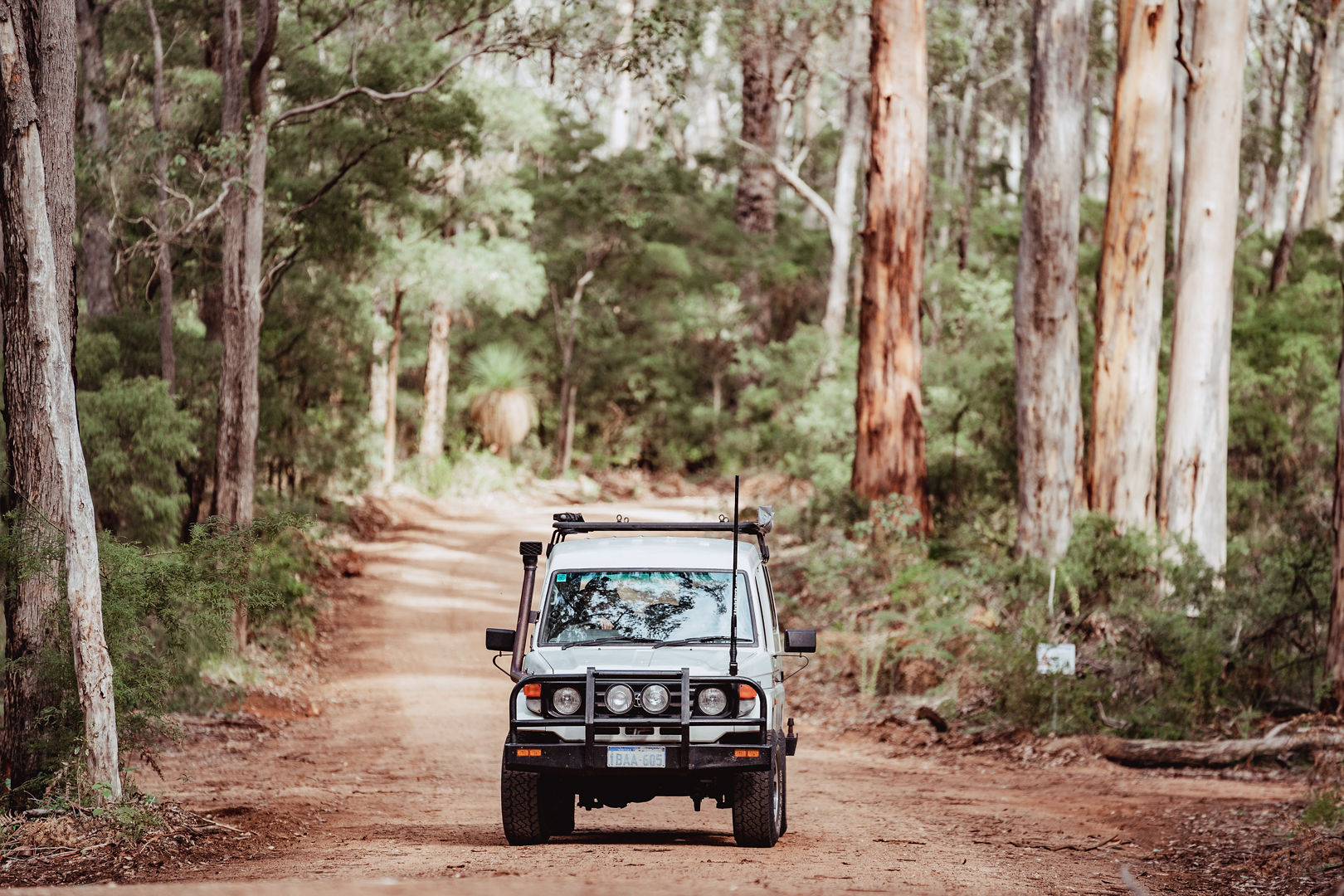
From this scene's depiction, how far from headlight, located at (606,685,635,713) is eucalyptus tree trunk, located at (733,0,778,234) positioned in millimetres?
27661

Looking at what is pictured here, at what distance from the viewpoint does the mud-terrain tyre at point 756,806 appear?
8172 mm

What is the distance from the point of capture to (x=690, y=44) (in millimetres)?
30531

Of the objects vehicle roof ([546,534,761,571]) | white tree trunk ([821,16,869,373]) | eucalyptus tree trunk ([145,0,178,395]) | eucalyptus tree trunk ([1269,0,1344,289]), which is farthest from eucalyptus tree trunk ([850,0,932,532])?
white tree trunk ([821,16,869,373])

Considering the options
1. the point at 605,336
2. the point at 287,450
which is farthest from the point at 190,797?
the point at 605,336

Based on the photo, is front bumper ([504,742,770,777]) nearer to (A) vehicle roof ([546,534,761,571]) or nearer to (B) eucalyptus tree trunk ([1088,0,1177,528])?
(A) vehicle roof ([546,534,761,571])

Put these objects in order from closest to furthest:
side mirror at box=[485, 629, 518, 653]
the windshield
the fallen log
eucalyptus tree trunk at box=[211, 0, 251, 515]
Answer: side mirror at box=[485, 629, 518, 653] → the windshield → the fallen log → eucalyptus tree trunk at box=[211, 0, 251, 515]

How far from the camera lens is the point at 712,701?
8023 millimetres

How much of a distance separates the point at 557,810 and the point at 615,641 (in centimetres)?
122

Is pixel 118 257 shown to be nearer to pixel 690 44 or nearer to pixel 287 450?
pixel 287 450

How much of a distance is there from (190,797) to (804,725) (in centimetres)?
764

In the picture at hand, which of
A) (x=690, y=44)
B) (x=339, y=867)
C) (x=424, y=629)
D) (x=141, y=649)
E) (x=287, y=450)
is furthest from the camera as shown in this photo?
(x=690, y=44)

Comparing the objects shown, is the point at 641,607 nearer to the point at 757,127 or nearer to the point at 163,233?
the point at 163,233

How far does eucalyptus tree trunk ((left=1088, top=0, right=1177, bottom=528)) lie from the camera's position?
61.0 ft

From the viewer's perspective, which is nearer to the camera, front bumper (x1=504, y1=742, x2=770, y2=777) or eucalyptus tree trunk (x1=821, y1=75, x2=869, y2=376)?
front bumper (x1=504, y1=742, x2=770, y2=777)
